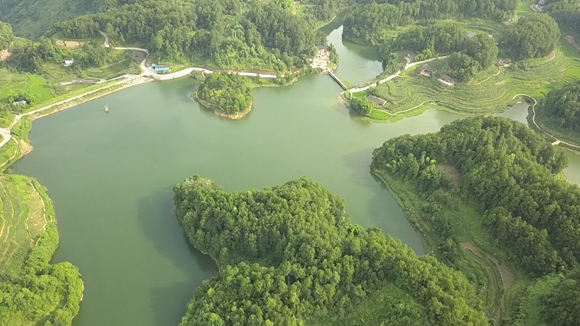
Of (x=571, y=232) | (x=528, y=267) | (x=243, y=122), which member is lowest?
(x=243, y=122)

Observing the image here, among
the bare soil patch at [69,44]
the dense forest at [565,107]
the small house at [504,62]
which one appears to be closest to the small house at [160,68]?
the bare soil patch at [69,44]

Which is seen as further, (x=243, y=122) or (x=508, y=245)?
(x=243, y=122)

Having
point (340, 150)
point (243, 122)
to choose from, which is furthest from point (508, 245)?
point (243, 122)

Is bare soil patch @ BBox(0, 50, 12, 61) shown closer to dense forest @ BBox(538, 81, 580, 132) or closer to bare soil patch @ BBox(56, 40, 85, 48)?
bare soil patch @ BBox(56, 40, 85, 48)

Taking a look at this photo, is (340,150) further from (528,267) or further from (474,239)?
(528,267)

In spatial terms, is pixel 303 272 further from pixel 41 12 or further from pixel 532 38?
pixel 41 12

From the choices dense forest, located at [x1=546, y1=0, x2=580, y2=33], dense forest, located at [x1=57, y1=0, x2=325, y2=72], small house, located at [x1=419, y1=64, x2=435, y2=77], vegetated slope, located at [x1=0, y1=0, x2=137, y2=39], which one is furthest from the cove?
dense forest, located at [x1=546, y1=0, x2=580, y2=33]
